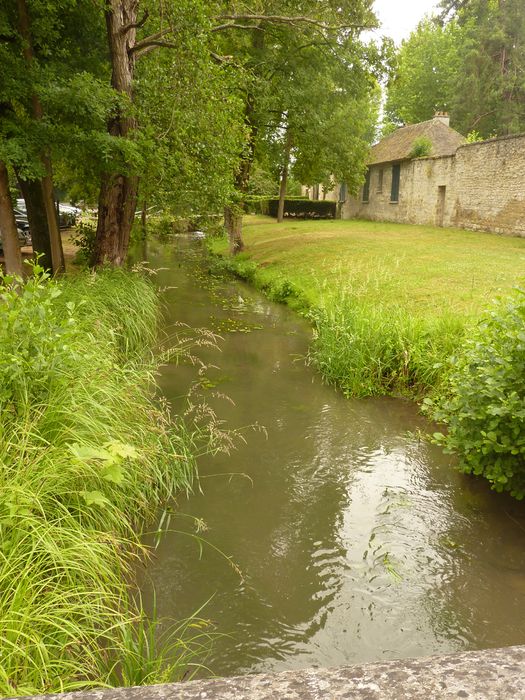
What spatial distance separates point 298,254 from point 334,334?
10306 millimetres

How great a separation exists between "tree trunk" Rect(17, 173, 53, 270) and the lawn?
6.20 m

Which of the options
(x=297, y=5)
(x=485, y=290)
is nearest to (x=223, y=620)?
(x=485, y=290)

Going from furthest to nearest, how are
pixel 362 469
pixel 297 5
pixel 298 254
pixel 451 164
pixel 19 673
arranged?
pixel 451 164, pixel 298 254, pixel 297 5, pixel 362 469, pixel 19 673

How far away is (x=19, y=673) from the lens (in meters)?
2.40

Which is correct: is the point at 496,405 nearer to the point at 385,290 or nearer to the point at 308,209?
the point at 385,290

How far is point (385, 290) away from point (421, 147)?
20.6 metres

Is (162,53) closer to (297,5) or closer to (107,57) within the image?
(107,57)

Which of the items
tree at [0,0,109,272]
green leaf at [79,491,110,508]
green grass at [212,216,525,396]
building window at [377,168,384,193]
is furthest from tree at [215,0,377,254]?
building window at [377,168,384,193]

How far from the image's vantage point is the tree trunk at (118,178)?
397 inches

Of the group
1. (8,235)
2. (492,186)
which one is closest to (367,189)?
(492,186)

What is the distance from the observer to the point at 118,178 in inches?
424

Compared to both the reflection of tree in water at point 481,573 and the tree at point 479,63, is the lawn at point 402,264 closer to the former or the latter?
the reflection of tree in water at point 481,573

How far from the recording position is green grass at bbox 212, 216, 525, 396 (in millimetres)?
8031

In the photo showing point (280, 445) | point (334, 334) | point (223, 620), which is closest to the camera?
point (223, 620)
